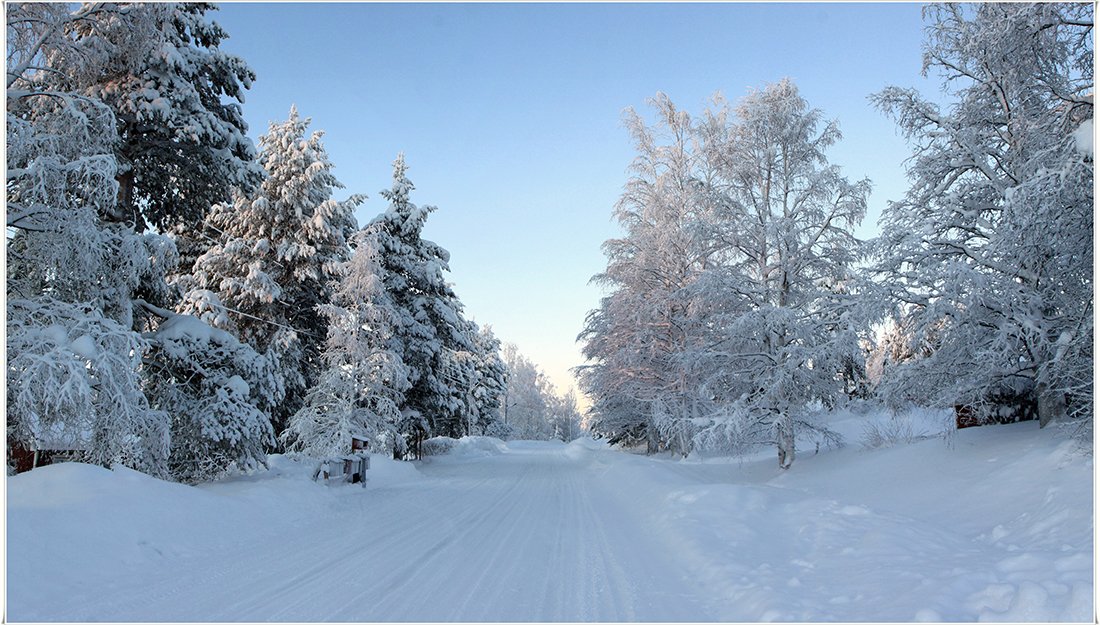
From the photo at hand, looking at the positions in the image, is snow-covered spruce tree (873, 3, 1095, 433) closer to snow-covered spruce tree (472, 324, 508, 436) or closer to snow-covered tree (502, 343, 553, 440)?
snow-covered spruce tree (472, 324, 508, 436)

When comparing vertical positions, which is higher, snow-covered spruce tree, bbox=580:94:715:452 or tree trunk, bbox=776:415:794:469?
snow-covered spruce tree, bbox=580:94:715:452

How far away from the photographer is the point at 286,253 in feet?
61.6

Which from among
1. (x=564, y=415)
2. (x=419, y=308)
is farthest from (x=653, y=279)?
(x=564, y=415)

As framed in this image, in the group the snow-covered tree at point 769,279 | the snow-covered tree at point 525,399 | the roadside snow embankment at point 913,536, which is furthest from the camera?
the snow-covered tree at point 525,399

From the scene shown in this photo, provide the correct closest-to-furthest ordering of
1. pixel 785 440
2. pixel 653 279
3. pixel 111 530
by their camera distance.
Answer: pixel 111 530, pixel 785 440, pixel 653 279

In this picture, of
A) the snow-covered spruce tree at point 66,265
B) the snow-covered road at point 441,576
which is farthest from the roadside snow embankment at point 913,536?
the snow-covered spruce tree at point 66,265

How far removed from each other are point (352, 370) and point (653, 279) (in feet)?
34.9

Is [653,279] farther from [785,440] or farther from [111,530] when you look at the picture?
[111,530]

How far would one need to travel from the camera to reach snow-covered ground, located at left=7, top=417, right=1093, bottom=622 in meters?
4.70

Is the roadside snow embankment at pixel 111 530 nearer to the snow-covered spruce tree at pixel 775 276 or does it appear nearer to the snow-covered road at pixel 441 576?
the snow-covered road at pixel 441 576

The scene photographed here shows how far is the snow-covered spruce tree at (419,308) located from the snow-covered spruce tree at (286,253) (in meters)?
2.87

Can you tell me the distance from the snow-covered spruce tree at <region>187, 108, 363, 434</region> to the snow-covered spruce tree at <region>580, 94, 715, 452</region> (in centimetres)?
1002

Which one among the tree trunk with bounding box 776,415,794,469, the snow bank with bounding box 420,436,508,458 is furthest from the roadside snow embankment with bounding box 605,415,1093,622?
the snow bank with bounding box 420,436,508,458

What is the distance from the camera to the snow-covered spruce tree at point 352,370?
18688 millimetres
